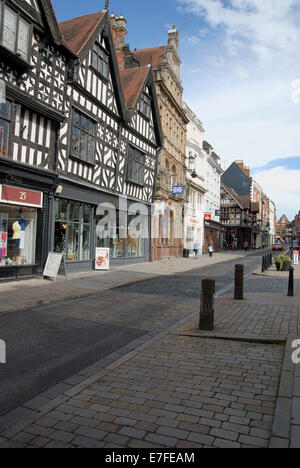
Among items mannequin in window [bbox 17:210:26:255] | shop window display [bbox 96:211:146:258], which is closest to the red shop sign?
mannequin in window [bbox 17:210:26:255]

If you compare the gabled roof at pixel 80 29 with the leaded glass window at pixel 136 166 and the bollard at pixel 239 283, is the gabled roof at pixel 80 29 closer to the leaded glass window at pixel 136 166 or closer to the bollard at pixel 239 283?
the leaded glass window at pixel 136 166

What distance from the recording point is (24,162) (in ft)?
40.9

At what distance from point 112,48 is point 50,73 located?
206 inches

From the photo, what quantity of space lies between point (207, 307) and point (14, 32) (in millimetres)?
10658

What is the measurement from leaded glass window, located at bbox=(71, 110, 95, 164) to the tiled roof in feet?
16.2

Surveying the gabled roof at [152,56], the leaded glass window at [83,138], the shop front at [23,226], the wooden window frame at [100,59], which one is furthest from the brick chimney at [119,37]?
the shop front at [23,226]

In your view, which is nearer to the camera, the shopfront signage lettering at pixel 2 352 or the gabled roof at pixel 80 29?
the shopfront signage lettering at pixel 2 352

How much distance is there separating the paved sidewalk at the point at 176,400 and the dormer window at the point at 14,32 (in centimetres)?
1023

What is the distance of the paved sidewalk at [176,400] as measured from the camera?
307 cm

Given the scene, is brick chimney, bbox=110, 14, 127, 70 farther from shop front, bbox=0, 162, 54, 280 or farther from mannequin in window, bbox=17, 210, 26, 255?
mannequin in window, bbox=17, 210, 26, 255

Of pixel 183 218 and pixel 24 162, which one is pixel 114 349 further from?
pixel 183 218

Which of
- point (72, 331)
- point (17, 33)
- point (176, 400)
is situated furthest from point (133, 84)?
point (176, 400)

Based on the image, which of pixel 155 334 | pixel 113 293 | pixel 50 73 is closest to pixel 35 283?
pixel 113 293

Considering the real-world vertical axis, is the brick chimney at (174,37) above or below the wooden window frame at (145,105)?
above
